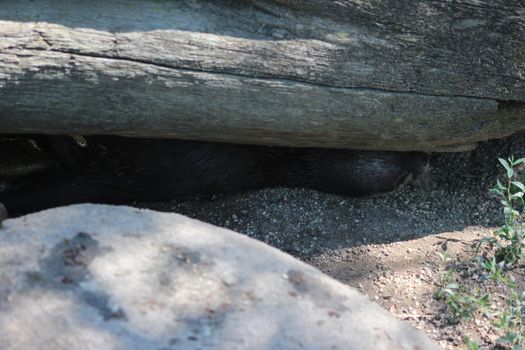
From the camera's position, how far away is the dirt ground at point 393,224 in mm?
2768

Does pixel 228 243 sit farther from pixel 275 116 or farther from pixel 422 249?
pixel 422 249

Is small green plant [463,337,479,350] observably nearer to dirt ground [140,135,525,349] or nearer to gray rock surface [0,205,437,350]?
dirt ground [140,135,525,349]

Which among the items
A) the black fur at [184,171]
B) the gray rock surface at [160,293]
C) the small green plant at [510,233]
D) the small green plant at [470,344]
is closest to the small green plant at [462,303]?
the small green plant at [470,344]

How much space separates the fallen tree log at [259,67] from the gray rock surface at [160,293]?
0.60m

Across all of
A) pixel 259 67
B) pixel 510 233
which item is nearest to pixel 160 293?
pixel 259 67

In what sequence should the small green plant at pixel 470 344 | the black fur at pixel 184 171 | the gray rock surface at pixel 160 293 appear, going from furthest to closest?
the black fur at pixel 184 171
the small green plant at pixel 470 344
the gray rock surface at pixel 160 293

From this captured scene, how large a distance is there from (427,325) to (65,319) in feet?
4.69

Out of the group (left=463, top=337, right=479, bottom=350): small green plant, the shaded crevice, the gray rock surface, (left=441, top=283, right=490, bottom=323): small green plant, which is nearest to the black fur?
the shaded crevice

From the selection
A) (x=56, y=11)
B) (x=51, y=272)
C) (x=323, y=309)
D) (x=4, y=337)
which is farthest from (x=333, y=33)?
(x=4, y=337)

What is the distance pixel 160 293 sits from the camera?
5.76 ft

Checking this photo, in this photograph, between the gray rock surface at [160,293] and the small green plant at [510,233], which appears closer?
the gray rock surface at [160,293]

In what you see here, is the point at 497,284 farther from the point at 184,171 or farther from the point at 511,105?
the point at 184,171

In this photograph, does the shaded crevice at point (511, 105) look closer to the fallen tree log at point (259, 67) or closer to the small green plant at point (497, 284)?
the fallen tree log at point (259, 67)

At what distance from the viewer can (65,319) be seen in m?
1.65
